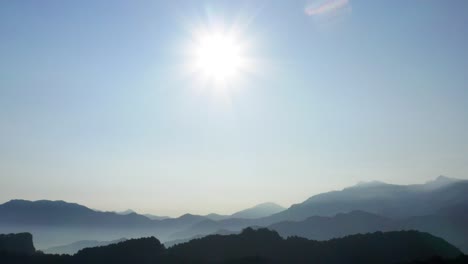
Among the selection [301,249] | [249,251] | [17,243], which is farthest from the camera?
[17,243]

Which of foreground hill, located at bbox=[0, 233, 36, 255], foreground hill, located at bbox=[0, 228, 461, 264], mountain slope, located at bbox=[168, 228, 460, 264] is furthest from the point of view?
foreground hill, located at bbox=[0, 233, 36, 255]

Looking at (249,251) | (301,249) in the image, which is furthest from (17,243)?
(301,249)

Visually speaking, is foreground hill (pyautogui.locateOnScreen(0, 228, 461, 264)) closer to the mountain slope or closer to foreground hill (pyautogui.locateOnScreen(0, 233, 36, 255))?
the mountain slope

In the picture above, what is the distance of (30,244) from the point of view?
498 feet

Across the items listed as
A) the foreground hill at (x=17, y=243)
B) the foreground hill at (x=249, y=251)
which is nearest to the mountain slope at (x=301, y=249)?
the foreground hill at (x=249, y=251)

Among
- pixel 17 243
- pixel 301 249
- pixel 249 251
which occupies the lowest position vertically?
pixel 301 249

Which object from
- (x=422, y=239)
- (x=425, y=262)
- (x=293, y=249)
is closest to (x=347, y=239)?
(x=293, y=249)

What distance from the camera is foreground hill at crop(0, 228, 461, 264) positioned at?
335 ft

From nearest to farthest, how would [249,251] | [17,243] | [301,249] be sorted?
[301,249] → [249,251] → [17,243]

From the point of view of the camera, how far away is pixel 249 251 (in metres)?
105

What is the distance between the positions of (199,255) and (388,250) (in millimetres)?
49075

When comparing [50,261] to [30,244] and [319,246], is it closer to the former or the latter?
[30,244]

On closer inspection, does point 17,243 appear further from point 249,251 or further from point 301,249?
point 301,249

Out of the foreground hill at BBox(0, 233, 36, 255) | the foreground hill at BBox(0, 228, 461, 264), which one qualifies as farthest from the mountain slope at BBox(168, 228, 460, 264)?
the foreground hill at BBox(0, 233, 36, 255)
